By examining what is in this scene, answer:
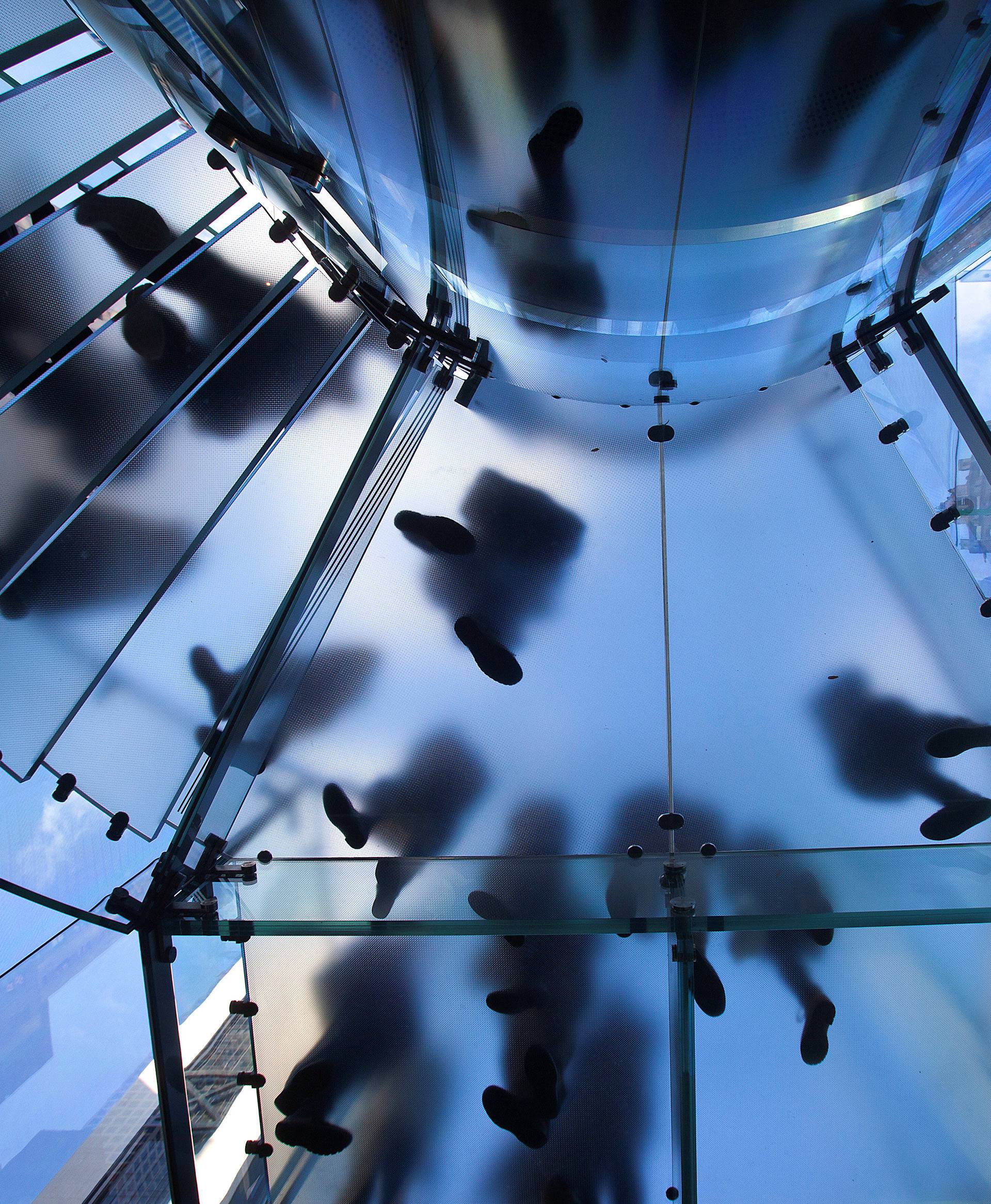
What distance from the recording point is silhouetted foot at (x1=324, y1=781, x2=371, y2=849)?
3338 mm

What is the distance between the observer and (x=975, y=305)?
314 centimetres

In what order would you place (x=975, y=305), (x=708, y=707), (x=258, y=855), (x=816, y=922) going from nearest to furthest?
1. (x=816, y=922)
2. (x=258, y=855)
3. (x=975, y=305)
4. (x=708, y=707)

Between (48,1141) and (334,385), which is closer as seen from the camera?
(48,1141)

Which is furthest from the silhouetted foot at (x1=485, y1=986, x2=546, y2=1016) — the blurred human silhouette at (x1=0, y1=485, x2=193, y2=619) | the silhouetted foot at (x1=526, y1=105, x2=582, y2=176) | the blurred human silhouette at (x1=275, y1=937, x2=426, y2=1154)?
the silhouetted foot at (x1=526, y1=105, x2=582, y2=176)

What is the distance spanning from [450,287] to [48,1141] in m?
3.21

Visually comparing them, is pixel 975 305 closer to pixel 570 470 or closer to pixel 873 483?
pixel 873 483

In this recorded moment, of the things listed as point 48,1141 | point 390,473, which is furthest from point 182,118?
point 48,1141

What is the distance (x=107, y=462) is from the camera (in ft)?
9.87

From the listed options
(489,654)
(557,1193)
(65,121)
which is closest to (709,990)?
(557,1193)

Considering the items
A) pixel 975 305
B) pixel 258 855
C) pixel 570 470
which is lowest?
pixel 258 855

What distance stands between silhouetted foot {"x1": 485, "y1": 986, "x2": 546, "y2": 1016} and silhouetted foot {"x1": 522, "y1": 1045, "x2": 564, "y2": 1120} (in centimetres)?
18

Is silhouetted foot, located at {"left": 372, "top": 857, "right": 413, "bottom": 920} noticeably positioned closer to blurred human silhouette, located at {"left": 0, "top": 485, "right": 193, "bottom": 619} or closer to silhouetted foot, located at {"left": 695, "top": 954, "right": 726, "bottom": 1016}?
silhouetted foot, located at {"left": 695, "top": 954, "right": 726, "bottom": 1016}

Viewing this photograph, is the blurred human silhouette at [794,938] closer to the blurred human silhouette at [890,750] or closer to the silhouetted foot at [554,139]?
the blurred human silhouette at [890,750]

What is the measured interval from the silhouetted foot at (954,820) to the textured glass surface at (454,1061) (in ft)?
4.37
